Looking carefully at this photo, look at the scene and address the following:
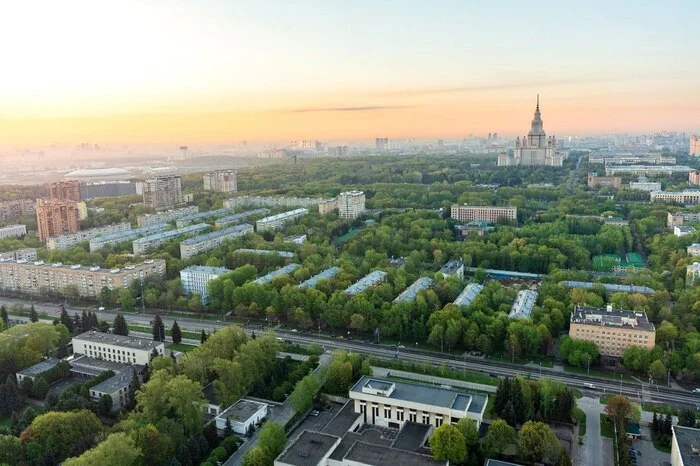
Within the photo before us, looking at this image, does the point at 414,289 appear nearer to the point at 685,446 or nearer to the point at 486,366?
the point at 486,366

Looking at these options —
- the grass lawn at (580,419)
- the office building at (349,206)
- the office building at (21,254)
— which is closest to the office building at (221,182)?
the office building at (349,206)

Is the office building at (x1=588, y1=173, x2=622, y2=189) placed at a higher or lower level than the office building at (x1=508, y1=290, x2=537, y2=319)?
higher

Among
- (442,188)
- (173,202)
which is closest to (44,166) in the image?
(173,202)

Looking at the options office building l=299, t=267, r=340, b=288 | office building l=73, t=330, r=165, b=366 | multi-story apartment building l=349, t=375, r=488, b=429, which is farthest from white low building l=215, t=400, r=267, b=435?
office building l=299, t=267, r=340, b=288

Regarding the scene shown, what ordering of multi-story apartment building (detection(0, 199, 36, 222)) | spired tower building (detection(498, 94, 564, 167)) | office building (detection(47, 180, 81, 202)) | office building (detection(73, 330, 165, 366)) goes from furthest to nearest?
spired tower building (detection(498, 94, 564, 167)), office building (detection(47, 180, 81, 202)), multi-story apartment building (detection(0, 199, 36, 222)), office building (detection(73, 330, 165, 366))

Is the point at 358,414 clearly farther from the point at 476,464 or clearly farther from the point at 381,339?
the point at 381,339

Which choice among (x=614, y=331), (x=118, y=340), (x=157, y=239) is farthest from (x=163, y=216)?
(x=614, y=331)

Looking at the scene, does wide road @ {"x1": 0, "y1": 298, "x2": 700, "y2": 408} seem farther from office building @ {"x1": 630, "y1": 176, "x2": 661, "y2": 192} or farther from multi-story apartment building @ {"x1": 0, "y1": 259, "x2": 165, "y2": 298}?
office building @ {"x1": 630, "y1": 176, "x2": 661, "y2": 192}
